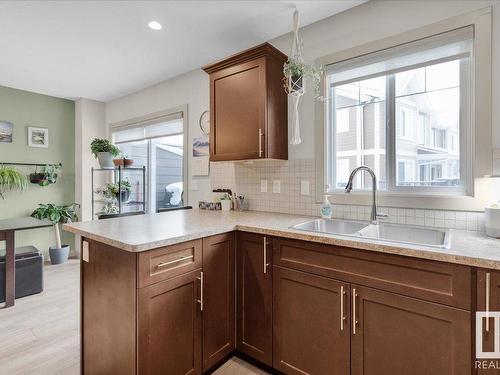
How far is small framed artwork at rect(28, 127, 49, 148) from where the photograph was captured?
4086 millimetres

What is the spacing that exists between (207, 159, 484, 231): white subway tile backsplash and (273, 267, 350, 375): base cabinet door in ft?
2.46

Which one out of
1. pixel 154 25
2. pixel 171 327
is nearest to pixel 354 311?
pixel 171 327

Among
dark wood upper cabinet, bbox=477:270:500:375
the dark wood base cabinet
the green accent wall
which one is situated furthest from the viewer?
the green accent wall

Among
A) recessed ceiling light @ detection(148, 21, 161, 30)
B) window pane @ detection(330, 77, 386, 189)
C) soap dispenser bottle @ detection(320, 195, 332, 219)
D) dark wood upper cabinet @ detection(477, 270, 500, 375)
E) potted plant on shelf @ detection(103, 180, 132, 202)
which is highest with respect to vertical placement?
recessed ceiling light @ detection(148, 21, 161, 30)

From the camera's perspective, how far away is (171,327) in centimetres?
148

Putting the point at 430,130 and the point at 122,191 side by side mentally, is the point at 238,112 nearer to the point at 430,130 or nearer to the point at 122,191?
the point at 430,130

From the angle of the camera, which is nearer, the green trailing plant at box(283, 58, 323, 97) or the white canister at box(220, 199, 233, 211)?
the green trailing plant at box(283, 58, 323, 97)

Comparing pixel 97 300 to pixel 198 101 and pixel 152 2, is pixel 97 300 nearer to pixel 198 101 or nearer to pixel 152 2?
pixel 152 2

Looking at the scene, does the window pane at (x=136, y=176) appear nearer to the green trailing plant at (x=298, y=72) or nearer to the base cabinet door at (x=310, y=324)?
the green trailing plant at (x=298, y=72)

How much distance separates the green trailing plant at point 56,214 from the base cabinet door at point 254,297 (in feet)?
11.0

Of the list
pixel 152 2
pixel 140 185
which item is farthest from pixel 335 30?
pixel 140 185

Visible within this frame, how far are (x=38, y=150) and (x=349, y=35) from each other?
4450 mm

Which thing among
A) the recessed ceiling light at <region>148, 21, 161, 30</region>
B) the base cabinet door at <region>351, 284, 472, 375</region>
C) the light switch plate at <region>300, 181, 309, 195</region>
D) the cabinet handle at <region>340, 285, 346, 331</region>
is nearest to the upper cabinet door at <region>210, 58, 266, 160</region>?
the light switch plate at <region>300, 181, 309, 195</region>

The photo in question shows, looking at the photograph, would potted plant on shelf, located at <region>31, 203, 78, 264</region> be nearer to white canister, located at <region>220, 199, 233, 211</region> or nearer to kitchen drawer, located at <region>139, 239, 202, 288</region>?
white canister, located at <region>220, 199, 233, 211</region>
